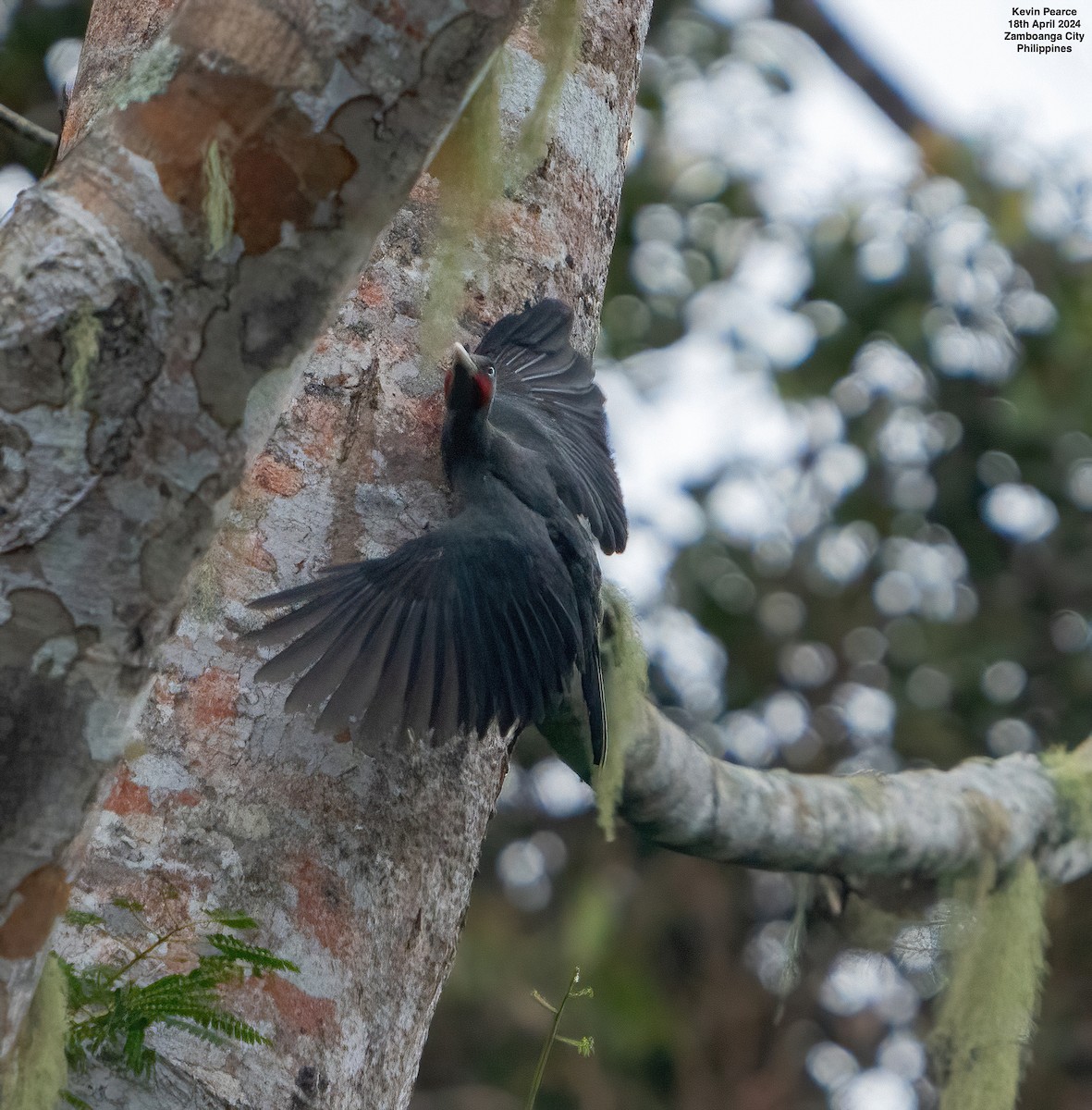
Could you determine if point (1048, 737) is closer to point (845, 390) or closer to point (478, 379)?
point (845, 390)

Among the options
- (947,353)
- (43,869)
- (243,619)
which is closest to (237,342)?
(43,869)

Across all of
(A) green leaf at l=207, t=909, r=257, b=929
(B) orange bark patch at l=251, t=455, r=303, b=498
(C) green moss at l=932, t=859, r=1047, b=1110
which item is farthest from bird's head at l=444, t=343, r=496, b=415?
(C) green moss at l=932, t=859, r=1047, b=1110

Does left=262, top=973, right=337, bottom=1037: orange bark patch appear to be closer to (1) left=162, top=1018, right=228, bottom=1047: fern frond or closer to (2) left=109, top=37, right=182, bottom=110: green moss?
(1) left=162, top=1018, right=228, bottom=1047: fern frond

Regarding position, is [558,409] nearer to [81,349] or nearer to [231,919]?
[231,919]

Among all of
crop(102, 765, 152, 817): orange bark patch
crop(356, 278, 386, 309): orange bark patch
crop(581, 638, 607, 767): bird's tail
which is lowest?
crop(102, 765, 152, 817): orange bark patch

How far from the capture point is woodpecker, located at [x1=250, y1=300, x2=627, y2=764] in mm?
2094

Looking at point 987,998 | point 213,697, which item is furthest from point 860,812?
point 213,697

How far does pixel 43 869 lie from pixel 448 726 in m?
0.82

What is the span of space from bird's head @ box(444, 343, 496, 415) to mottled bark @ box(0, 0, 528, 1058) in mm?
989

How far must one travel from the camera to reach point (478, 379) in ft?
8.13

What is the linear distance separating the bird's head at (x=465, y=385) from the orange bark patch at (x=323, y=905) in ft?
2.71

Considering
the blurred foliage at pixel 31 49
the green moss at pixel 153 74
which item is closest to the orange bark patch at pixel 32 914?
the green moss at pixel 153 74

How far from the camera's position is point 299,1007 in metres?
1.88

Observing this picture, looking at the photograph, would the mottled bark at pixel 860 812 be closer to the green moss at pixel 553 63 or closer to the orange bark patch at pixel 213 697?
the orange bark patch at pixel 213 697
